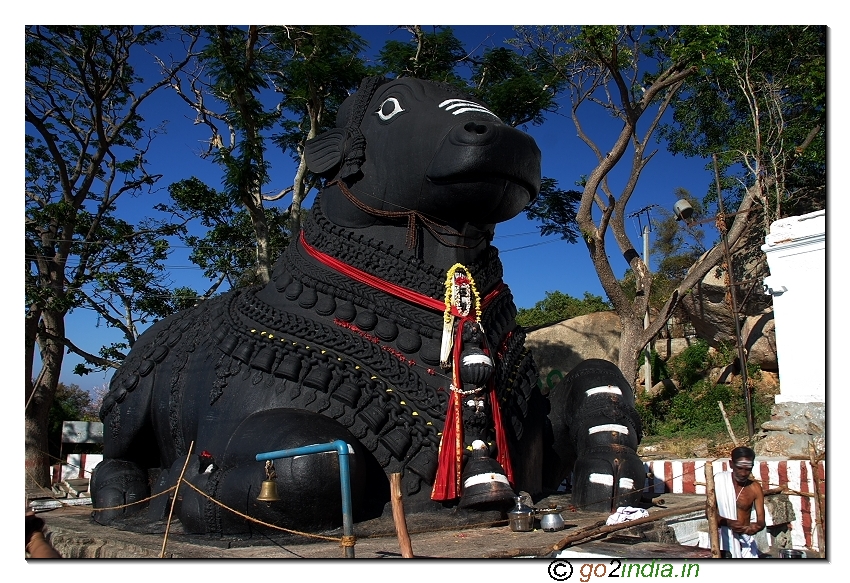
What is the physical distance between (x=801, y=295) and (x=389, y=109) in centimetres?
640

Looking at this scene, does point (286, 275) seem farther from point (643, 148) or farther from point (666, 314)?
point (643, 148)

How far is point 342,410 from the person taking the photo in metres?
Answer: 3.76

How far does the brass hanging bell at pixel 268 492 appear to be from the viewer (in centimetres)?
321

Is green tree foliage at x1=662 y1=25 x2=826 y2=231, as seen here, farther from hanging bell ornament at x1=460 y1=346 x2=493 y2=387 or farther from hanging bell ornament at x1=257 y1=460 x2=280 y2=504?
hanging bell ornament at x1=257 y1=460 x2=280 y2=504

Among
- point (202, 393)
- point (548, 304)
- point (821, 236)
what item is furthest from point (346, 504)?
point (548, 304)

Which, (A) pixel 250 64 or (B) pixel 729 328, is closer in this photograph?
(A) pixel 250 64

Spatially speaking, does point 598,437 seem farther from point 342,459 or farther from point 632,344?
point 632,344

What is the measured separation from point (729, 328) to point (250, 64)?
37.3 feet

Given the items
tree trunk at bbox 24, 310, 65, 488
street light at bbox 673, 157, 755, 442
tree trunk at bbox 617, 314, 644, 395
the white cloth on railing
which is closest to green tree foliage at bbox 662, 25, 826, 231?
street light at bbox 673, 157, 755, 442
